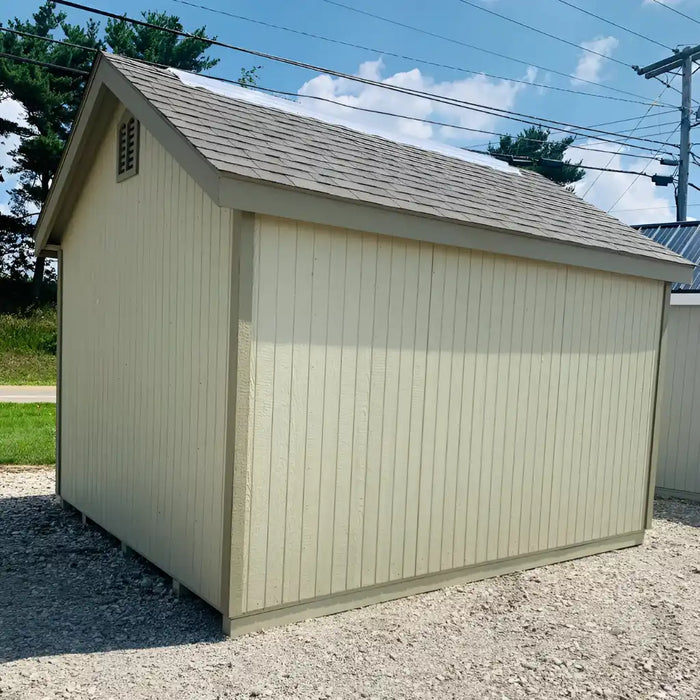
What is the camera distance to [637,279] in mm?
5988

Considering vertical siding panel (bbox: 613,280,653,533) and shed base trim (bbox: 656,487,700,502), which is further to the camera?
shed base trim (bbox: 656,487,700,502)

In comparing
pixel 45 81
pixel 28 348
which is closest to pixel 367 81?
pixel 28 348

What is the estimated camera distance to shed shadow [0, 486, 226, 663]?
3830 mm

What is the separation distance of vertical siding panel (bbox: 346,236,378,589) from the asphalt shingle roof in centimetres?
41

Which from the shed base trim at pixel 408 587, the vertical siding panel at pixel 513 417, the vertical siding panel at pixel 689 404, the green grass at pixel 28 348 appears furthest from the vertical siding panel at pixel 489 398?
the green grass at pixel 28 348

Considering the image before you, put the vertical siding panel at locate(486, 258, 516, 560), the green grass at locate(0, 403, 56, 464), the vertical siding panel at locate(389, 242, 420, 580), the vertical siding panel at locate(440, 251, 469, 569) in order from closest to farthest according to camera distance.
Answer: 1. the vertical siding panel at locate(389, 242, 420, 580)
2. the vertical siding panel at locate(440, 251, 469, 569)
3. the vertical siding panel at locate(486, 258, 516, 560)
4. the green grass at locate(0, 403, 56, 464)

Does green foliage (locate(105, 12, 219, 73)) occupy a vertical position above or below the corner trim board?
above

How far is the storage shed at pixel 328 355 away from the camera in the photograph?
13.0 feet

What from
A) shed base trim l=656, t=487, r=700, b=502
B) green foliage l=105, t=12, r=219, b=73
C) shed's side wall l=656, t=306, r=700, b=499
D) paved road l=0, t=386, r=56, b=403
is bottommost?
paved road l=0, t=386, r=56, b=403

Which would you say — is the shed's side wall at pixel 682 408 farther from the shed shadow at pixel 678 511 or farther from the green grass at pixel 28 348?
the green grass at pixel 28 348

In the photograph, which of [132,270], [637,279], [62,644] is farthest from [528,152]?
[62,644]

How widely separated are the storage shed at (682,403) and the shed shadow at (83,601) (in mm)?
6224

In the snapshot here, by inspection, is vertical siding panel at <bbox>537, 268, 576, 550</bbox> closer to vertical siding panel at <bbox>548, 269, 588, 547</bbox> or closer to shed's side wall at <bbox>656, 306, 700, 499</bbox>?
vertical siding panel at <bbox>548, 269, 588, 547</bbox>

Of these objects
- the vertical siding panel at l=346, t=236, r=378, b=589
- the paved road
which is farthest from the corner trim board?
the paved road
